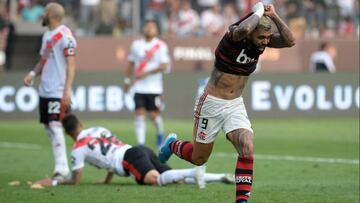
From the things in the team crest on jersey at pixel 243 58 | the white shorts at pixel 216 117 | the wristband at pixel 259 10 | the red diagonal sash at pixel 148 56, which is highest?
the wristband at pixel 259 10

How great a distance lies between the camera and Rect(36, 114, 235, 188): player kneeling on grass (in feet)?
42.4

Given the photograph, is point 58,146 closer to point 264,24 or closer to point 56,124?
point 56,124

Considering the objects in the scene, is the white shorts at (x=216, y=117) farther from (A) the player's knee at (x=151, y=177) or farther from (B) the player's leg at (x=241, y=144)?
(A) the player's knee at (x=151, y=177)

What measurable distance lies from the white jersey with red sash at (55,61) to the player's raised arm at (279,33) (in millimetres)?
3866

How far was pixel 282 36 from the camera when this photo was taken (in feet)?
34.3

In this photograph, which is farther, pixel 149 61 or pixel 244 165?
pixel 149 61

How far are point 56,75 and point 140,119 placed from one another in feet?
20.5

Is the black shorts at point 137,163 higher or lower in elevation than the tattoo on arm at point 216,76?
lower

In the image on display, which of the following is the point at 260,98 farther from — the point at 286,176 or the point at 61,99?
the point at 61,99

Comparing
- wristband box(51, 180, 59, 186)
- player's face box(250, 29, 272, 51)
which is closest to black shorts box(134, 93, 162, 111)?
wristband box(51, 180, 59, 186)

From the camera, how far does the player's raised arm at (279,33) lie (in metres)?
10.3

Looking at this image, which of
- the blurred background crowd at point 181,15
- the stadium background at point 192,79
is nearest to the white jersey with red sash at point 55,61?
the stadium background at point 192,79

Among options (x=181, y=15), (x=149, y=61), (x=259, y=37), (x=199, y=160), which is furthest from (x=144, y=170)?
(x=181, y=15)

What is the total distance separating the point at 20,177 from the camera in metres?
14.4
